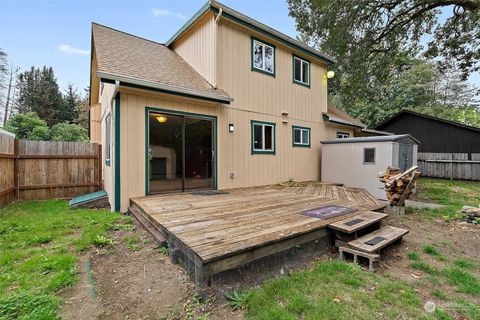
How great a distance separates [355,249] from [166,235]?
2.61 m

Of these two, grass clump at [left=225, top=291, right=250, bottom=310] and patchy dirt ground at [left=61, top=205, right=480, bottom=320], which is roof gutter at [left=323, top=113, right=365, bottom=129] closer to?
patchy dirt ground at [left=61, top=205, right=480, bottom=320]

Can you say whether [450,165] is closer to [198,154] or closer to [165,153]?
[198,154]

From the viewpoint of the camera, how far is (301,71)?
9.25 metres

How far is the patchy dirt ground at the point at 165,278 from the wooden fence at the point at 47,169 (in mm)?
4503

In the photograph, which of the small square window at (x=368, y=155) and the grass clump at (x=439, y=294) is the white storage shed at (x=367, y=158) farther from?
the grass clump at (x=439, y=294)

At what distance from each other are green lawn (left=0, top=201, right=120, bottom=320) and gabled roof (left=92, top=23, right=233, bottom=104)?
2918mm

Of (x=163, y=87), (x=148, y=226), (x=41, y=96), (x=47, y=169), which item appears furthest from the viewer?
(x=41, y=96)

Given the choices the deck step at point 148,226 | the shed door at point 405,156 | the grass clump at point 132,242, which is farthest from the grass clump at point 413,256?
the shed door at point 405,156

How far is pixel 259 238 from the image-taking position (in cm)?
270

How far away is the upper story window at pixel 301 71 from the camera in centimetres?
898

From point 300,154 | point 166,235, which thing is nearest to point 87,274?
point 166,235

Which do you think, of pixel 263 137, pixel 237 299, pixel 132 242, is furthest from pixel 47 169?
pixel 237 299

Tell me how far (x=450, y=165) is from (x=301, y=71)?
10782 mm

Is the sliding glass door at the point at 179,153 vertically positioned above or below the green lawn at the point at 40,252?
above
